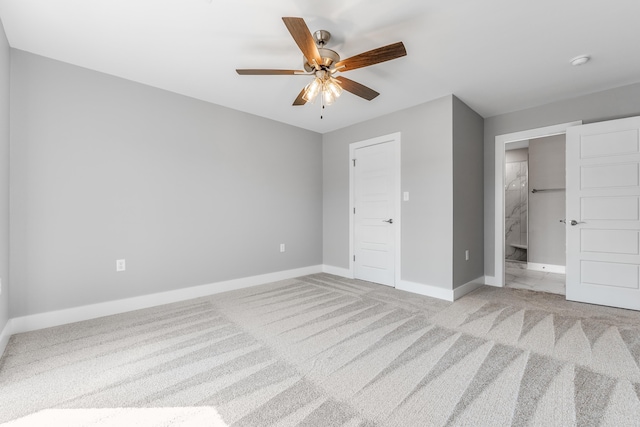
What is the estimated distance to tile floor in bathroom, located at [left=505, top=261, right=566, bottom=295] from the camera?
373 cm

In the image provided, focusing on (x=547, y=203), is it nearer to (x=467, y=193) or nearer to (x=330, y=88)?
(x=467, y=193)

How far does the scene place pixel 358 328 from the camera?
242 centimetres

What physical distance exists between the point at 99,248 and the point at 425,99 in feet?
12.5

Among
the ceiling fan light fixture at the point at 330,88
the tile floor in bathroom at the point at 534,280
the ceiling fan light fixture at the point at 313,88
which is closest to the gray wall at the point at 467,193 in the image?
the tile floor in bathroom at the point at 534,280

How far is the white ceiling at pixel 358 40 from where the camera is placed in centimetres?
187

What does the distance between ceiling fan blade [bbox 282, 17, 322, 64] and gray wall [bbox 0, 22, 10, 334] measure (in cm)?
216

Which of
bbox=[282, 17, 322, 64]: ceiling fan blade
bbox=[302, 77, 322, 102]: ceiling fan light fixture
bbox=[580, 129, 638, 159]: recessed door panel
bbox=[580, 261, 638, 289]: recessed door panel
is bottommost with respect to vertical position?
bbox=[580, 261, 638, 289]: recessed door panel

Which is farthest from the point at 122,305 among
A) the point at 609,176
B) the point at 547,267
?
the point at 547,267

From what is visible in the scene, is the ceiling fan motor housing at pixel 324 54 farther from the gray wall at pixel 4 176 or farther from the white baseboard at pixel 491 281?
the white baseboard at pixel 491 281

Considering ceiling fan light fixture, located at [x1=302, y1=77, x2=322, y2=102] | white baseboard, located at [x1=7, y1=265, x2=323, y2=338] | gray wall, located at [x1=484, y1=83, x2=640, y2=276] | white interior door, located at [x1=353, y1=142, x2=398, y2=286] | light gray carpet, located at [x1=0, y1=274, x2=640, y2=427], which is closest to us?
light gray carpet, located at [x1=0, y1=274, x2=640, y2=427]

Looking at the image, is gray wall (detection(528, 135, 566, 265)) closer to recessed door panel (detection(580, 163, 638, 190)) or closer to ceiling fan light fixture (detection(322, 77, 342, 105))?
recessed door panel (detection(580, 163, 638, 190))

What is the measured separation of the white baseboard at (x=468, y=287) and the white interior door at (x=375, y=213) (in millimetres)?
800

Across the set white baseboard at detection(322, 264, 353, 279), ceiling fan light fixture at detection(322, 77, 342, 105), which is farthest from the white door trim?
ceiling fan light fixture at detection(322, 77, 342, 105)

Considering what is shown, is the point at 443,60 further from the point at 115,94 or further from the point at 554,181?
the point at 554,181
